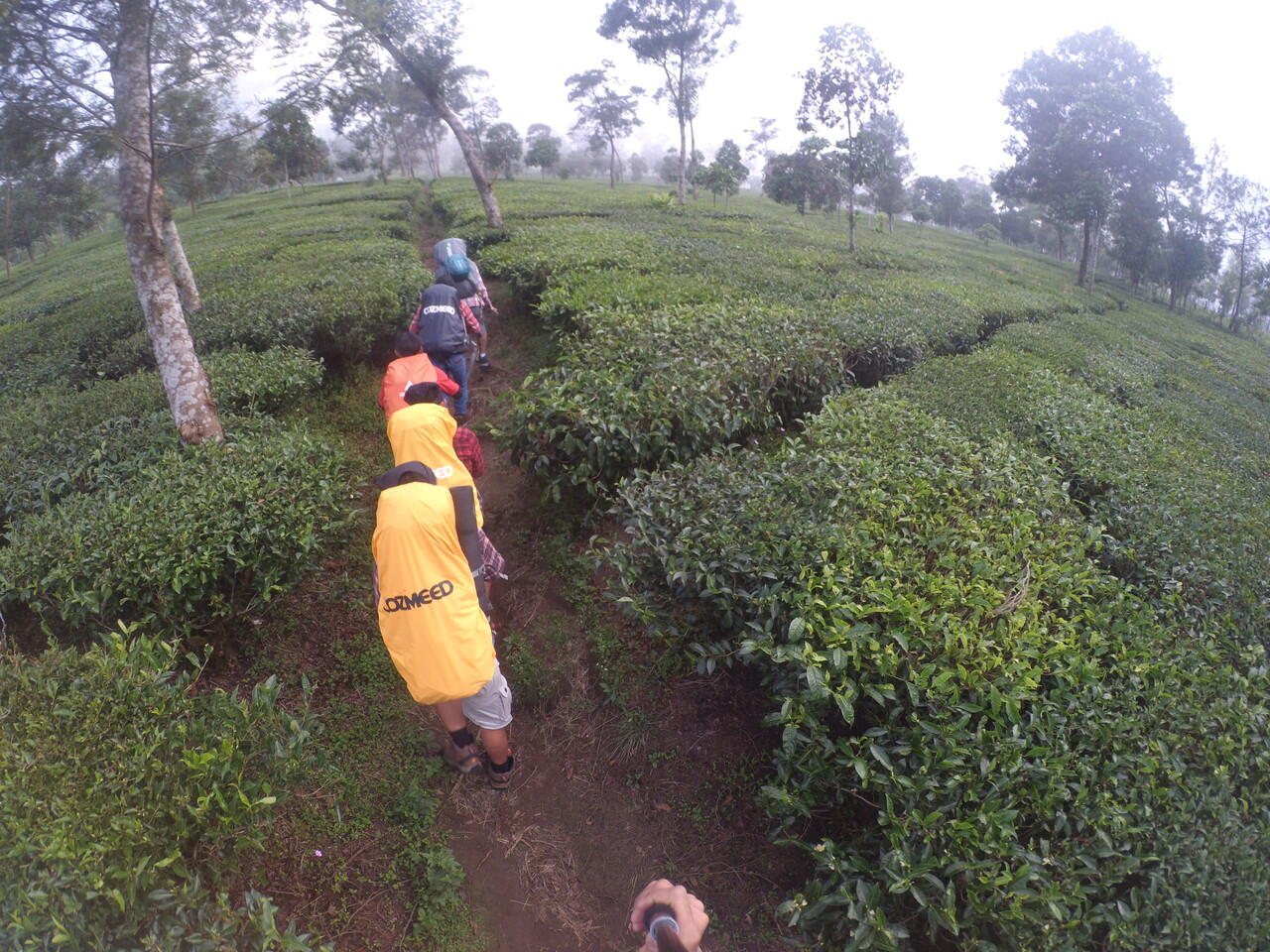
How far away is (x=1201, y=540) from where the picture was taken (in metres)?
4.01

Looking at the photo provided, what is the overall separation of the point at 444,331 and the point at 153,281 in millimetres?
2200

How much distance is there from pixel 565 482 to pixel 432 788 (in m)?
2.22

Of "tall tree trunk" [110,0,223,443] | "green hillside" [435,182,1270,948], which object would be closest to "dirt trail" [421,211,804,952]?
"green hillside" [435,182,1270,948]

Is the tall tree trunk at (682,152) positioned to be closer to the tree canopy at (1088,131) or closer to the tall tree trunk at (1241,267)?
the tree canopy at (1088,131)

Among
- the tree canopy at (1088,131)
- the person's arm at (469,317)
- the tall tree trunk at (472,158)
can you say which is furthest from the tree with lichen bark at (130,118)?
the tree canopy at (1088,131)

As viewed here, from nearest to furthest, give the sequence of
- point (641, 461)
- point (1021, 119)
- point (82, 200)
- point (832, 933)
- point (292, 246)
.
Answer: point (832, 933)
point (641, 461)
point (82, 200)
point (292, 246)
point (1021, 119)

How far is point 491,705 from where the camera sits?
10.6 ft

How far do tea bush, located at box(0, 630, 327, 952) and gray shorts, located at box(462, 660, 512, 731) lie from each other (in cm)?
76

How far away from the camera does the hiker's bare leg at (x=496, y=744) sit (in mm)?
3354

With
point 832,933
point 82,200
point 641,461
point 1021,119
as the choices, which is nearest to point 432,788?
point 832,933

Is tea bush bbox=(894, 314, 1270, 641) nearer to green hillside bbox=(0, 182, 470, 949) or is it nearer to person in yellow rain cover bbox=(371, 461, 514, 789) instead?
person in yellow rain cover bbox=(371, 461, 514, 789)

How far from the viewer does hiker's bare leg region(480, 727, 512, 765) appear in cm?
335

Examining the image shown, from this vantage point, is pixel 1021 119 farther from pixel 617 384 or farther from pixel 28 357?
pixel 28 357

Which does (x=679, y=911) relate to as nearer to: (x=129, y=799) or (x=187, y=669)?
(x=129, y=799)
